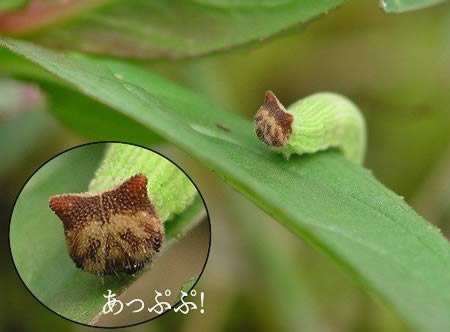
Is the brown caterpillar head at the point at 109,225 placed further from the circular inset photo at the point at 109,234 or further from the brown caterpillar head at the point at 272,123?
the brown caterpillar head at the point at 272,123

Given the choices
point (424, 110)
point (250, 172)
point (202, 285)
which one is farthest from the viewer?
point (424, 110)

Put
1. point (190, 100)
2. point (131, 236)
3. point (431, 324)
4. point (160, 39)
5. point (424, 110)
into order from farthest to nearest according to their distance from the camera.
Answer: point (424, 110) < point (160, 39) < point (190, 100) < point (131, 236) < point (431, 324)

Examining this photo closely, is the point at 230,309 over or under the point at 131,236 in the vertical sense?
under

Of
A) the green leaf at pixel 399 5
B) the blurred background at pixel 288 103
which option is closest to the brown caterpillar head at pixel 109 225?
the green leaf at pixel 399 5

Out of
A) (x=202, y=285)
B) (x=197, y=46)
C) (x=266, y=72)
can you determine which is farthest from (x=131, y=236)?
(x=266, y=72)

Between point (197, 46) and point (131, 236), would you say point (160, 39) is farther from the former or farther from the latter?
point (131, 236)

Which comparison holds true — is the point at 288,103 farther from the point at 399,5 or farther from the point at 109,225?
the point at 109,225

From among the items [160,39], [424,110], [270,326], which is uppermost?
[160,39]

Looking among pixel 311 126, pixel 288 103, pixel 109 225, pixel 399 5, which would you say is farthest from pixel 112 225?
pixel 288 103
